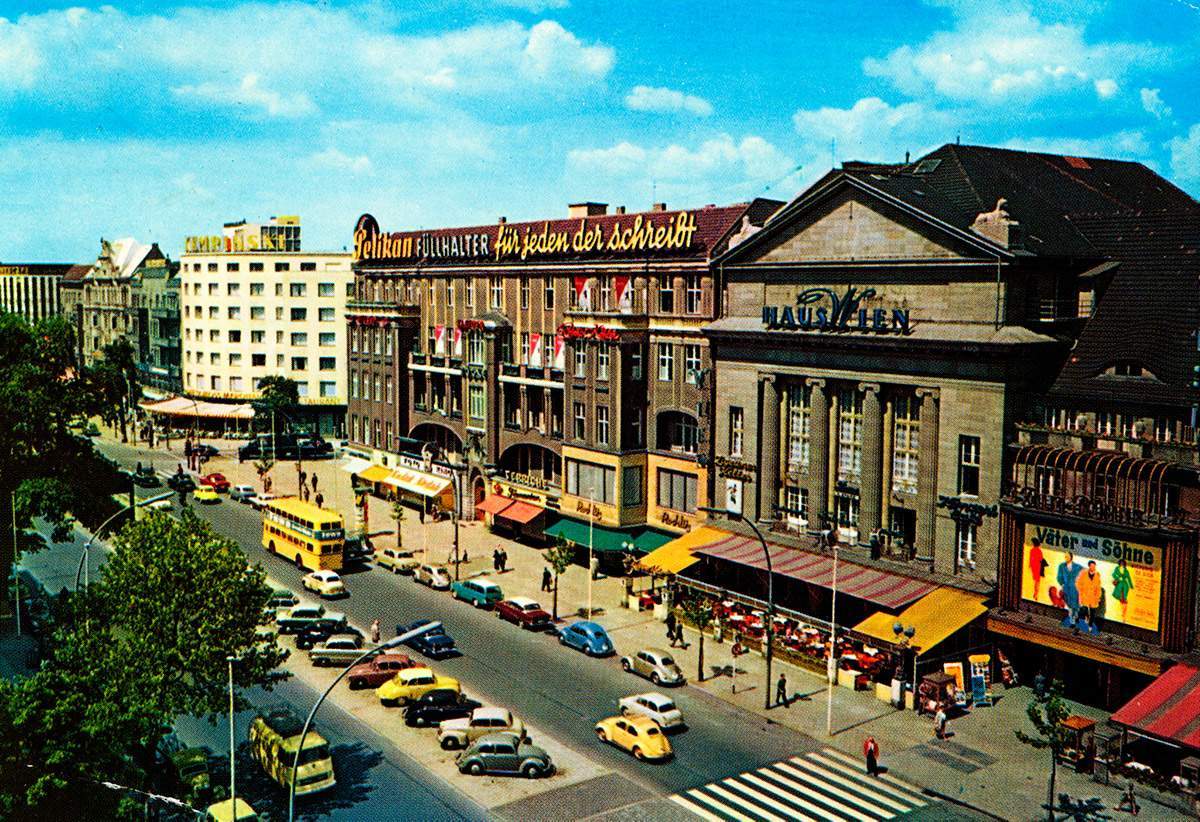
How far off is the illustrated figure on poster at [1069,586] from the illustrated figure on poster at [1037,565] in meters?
0.87

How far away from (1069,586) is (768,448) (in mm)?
18883

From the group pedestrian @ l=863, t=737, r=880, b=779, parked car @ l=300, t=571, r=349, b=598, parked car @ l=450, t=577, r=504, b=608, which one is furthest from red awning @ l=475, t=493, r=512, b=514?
pedestrian @ l=863, t=737, r=880, b=779

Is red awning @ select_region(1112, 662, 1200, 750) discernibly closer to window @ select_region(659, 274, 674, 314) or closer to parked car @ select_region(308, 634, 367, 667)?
parked car @ select_region(308, 634, 367, 667)

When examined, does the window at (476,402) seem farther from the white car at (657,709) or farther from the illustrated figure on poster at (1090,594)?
the illustrated figure on poster at (1090,594)

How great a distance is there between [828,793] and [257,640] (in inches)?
893

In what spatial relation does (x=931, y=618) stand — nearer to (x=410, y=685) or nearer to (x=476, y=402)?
(x=410, y=685)

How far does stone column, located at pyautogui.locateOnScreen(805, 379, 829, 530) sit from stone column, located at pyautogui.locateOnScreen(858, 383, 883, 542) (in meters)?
2.70

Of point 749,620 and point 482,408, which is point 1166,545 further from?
point 482,408

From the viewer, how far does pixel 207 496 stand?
3903 inches

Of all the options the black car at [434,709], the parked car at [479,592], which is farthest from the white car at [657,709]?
the parked car at [479,592]

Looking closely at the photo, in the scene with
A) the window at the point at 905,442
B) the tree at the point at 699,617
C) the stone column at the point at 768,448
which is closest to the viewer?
the tree at the point at 699,617

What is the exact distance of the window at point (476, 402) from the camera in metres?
90.1

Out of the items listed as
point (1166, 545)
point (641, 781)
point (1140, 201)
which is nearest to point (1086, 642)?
point (1166, 545)

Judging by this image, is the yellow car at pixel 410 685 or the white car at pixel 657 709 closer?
the white car at pixel 657 709
